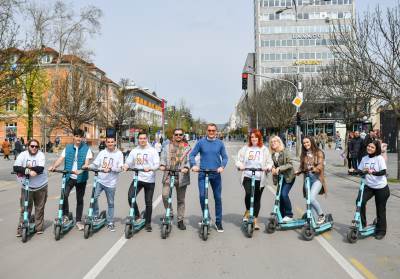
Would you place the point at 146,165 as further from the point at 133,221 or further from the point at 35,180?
the point at 35,180

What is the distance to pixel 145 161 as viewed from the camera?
281 inches

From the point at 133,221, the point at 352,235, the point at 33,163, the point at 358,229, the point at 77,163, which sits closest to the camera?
the point at 352,235

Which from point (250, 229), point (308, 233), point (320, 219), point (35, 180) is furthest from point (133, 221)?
point (320, 219)

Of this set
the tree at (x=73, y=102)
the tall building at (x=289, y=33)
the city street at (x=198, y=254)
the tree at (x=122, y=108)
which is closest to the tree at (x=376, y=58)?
the city street at (x=198, y=254)

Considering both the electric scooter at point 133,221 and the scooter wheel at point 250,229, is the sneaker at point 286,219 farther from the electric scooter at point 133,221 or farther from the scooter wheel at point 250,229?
the electric scooter at point 133,221

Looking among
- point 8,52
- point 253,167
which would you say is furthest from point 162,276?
point 8,52

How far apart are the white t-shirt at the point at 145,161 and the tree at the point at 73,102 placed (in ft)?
79.0

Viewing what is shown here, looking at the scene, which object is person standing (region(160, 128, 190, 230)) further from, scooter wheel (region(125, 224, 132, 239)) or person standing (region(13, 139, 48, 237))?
person standing (region(13, 139, 48, 237))

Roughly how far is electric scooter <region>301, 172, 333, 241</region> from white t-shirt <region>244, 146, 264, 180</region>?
79 cm

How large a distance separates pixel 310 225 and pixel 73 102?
2726cm

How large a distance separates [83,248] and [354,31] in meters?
12.6

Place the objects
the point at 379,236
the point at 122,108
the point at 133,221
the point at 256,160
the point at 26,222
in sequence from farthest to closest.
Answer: the point at 122,108, the point at 256,160, the point at 133,221, the point at 379,236, the point at 26,222

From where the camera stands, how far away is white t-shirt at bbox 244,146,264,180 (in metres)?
7.09

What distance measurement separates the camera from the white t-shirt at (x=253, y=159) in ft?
23.3
